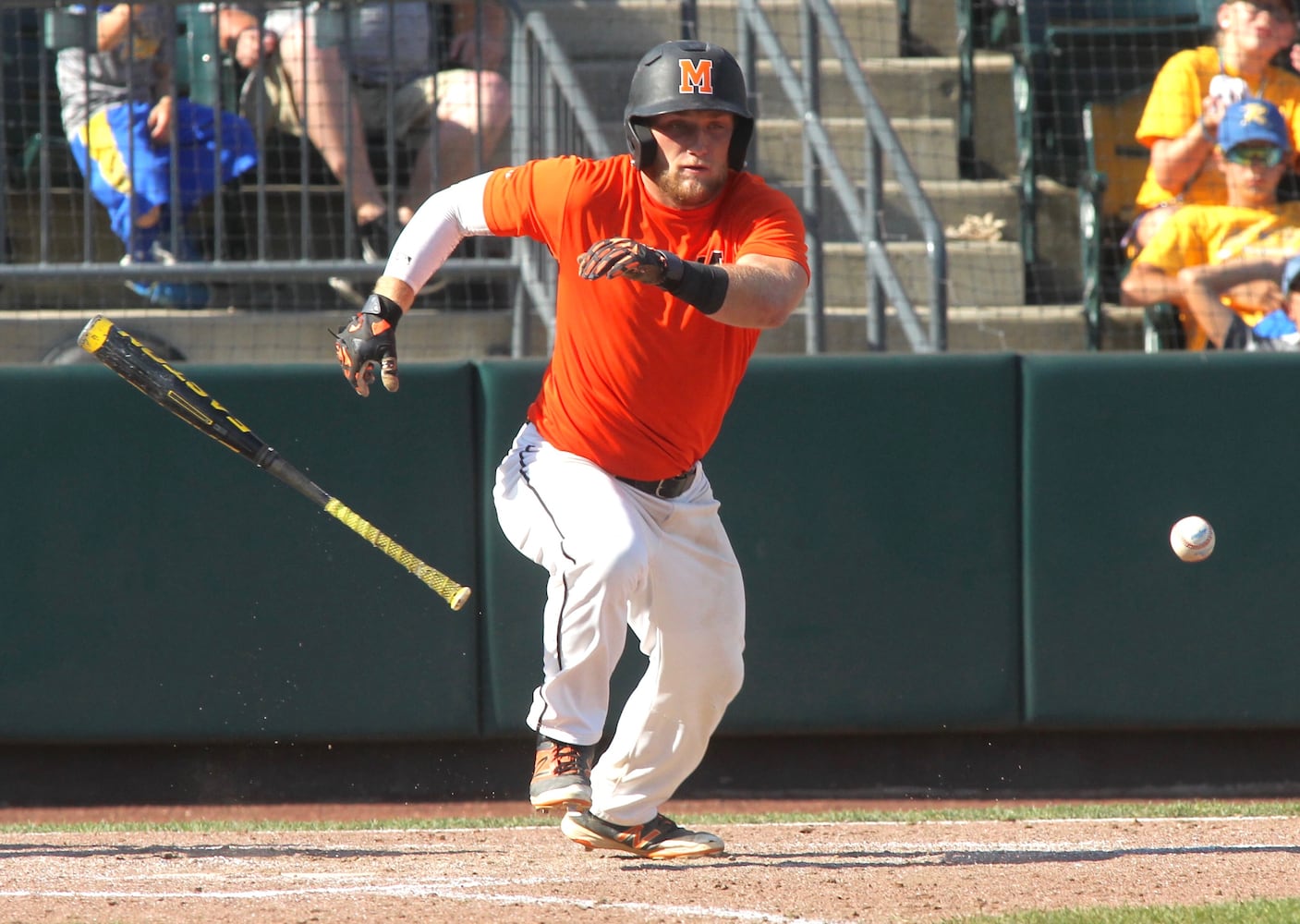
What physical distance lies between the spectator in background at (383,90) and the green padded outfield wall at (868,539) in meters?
1.35

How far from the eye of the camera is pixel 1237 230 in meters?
7.41

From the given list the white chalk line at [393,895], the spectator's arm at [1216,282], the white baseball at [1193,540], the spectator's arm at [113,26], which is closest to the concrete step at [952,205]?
the spectator's arm at [1216,282]

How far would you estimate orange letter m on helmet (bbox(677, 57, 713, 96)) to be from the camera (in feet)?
13.8

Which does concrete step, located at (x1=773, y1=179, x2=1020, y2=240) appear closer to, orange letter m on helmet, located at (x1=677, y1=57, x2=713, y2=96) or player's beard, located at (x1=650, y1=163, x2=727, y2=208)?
player's beard, located at (x1=650, y1=163, x2=727, y2=208)

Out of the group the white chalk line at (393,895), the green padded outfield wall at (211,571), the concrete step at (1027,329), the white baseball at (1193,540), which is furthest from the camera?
the concrete step at (1027,329)

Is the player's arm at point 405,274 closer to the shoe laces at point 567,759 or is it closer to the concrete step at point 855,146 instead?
the shoe laces at point 567,759

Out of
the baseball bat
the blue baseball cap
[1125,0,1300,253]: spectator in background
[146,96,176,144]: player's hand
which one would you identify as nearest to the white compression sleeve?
the baseball bat

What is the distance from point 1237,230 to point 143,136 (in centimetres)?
484

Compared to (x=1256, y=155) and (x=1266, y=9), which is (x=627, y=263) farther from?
(x=1266, y=9)

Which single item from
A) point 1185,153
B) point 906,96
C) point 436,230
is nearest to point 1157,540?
point 1185,153

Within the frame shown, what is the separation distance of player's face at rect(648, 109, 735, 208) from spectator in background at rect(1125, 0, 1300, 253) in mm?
3744

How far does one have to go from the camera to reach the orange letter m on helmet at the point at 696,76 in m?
4.20

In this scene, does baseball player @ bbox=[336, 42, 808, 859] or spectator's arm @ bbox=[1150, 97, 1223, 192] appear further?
spectator's arm @ bbox=[1150, 97, 1223, 192]

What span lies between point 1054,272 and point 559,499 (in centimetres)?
483
